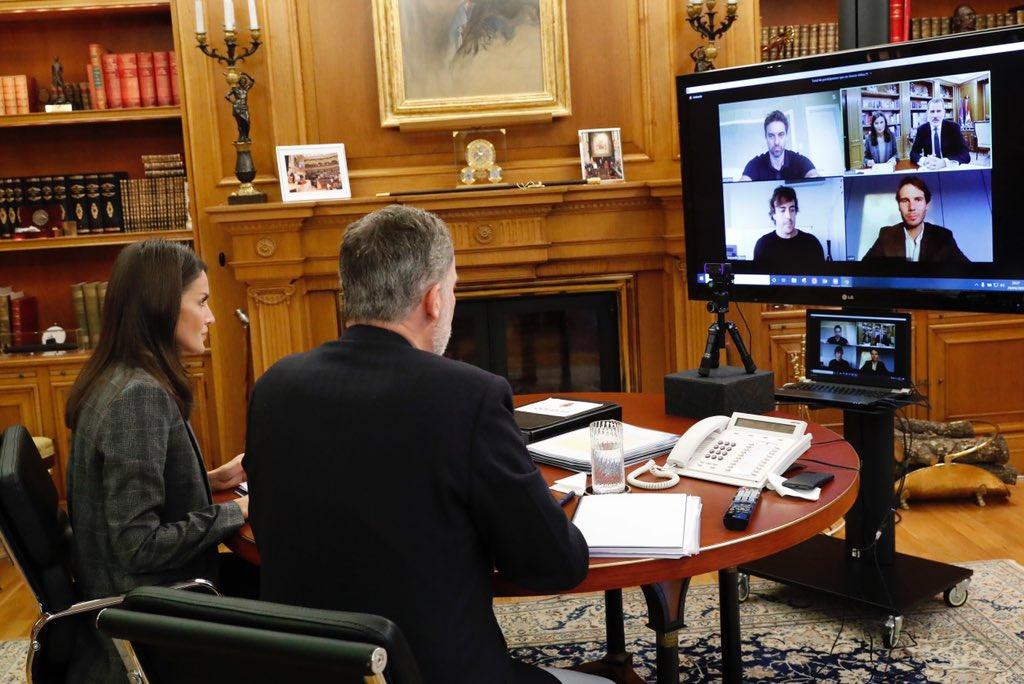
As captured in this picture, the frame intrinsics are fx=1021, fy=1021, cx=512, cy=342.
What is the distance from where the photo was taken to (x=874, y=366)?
2883mm

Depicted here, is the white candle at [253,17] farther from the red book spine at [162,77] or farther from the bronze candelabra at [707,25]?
the bronze candelabra at [707,25]

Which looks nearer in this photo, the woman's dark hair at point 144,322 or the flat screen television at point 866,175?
the woman's dark hair at point 144,322

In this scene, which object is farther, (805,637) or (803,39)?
(803,39)

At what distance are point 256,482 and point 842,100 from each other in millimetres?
2092

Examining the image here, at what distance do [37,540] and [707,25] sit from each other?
3.35m

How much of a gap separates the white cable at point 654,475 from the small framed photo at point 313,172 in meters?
2.50

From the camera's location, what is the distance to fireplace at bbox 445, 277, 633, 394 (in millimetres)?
4527

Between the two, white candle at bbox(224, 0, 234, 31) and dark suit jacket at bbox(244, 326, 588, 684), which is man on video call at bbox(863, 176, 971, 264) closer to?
dark suit jacket at bbox(244, 326, 588, 684)

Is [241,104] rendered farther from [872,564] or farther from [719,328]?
[872,564]

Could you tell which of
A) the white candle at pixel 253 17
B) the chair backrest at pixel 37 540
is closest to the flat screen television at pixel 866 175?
the white candle at pixel 253 17

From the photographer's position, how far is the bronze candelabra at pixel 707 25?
4086 millimetres

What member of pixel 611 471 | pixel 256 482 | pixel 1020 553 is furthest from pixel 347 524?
pixel 1020 553

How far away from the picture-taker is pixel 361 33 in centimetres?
436

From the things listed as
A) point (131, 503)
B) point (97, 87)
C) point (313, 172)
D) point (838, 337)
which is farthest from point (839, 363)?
point (97, 87)
